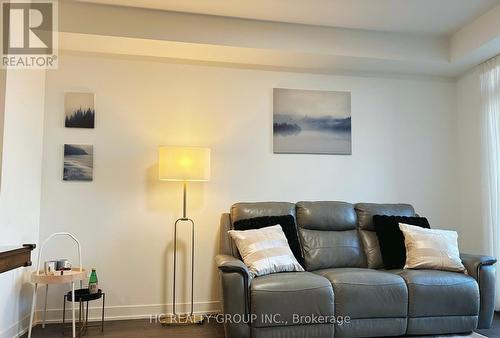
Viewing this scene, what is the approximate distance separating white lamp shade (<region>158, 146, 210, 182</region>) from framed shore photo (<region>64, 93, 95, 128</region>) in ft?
2.61

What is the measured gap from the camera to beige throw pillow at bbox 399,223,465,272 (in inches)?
116

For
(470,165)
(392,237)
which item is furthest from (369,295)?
(470,165)

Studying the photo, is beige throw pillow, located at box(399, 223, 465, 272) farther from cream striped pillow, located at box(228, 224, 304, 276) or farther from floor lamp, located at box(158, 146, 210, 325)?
floor lamp, located at box(158, 146, 210, 325)

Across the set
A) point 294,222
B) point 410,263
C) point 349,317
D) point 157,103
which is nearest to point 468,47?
point 410,263

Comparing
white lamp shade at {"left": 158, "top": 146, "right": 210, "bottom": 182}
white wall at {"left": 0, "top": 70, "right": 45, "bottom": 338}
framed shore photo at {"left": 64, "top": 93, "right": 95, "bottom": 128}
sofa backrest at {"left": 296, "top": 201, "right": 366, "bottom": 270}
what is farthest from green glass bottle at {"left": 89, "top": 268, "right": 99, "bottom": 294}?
sofa backrest at {"left": 296, "top": 201, "right": 366, "bottom": 270}

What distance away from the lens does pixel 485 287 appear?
284cm

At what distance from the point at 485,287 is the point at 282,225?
1600mm

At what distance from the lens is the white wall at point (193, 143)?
10.9ft

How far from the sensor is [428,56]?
3.63 meters

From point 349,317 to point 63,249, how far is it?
242 centimetres

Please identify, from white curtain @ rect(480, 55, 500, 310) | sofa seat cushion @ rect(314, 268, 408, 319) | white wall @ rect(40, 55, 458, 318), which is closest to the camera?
sofa seat cushion @ rect(314, 268, 408, 319)

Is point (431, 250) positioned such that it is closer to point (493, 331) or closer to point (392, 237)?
point (392, 237)

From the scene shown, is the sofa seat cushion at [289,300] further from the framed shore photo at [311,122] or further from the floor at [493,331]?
the framed shore photo at [311,122]

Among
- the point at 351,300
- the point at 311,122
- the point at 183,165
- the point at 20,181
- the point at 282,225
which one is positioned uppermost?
the point at 311,122
